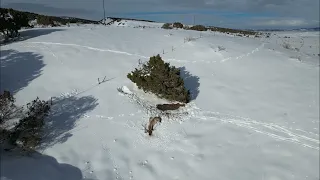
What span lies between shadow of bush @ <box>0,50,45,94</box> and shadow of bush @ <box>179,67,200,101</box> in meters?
5.84

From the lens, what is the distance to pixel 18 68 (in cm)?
1277

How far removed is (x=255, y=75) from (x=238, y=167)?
620 cm

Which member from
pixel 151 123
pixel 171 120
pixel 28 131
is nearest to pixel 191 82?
pixel 171 120

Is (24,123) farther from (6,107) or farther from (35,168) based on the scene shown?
(35,168)

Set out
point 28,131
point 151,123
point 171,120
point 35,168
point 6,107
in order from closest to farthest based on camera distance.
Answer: point 35,168
point 28,131
point 6,107
point 151,123
point 171,120

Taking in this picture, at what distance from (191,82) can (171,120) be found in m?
2.99

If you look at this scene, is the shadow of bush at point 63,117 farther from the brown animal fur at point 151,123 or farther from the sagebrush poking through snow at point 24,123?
the brown animal fur at point 151,123

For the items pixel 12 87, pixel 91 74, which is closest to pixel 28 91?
pixel 12 87

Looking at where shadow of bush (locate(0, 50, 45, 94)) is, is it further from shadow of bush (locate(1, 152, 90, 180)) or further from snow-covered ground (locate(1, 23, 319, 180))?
shadow of bush (locate(1, 152, 90, 180))

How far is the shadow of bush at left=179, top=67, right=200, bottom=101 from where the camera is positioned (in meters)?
12.2

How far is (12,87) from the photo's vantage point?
11.4 m

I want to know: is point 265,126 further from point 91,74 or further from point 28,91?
point 28,91

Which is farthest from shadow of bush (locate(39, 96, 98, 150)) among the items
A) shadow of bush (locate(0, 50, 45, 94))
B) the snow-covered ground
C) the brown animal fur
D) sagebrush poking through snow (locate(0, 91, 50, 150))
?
the brown animal fur

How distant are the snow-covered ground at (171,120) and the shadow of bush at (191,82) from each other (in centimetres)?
8
